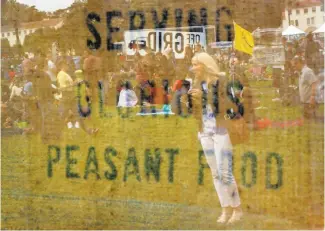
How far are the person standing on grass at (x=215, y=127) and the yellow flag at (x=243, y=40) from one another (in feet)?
0.97

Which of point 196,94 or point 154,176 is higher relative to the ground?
point 196,94

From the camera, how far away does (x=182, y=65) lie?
20.2 ft

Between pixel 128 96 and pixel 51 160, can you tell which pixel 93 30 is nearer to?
pixel 128 96

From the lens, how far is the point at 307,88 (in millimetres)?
5836

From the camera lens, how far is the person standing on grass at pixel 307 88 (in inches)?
229

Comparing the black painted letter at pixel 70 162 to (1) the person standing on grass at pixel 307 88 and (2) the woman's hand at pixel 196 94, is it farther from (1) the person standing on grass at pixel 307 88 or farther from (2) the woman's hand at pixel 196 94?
(1) the person standing on grass at pixel 307 88

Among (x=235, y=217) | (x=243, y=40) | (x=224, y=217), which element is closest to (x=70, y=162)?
(x=224, y=217)

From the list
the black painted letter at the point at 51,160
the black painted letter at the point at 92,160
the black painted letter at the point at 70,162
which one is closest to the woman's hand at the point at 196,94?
the black painted letter at the point at 92,160

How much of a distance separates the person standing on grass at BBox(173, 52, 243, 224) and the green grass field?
0.23 ft

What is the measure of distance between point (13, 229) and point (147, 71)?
2.31m

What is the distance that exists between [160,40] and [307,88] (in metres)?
1.49

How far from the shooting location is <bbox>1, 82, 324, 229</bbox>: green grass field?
19.4 feet

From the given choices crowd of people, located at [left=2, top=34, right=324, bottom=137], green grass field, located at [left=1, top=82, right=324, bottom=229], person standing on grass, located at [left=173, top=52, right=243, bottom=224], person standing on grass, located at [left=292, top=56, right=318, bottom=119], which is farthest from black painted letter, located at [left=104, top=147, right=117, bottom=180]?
person standing on grass, located at [left=292, top=56, right=318, bottom=119]

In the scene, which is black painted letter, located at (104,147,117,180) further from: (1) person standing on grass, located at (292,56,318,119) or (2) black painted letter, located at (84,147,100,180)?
(1) person standing on grass, located at (292,56,318,119)
